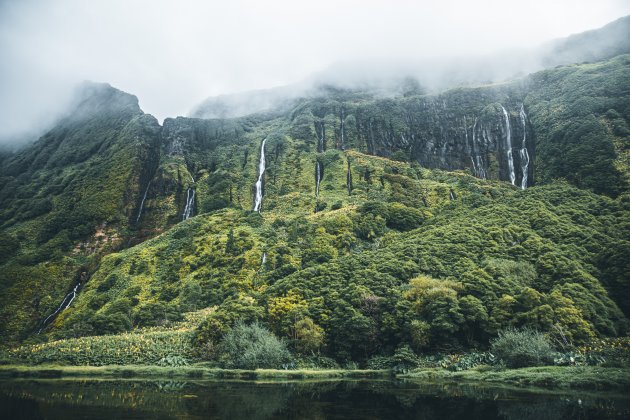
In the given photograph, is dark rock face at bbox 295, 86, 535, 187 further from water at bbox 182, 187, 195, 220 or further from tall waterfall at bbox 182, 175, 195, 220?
water at bbox 182, 187, 195, 220

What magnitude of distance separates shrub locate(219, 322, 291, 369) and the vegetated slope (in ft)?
15.6

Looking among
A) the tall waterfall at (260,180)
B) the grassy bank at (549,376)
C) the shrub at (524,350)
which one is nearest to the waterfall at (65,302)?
the tall waterfall at (260,180)

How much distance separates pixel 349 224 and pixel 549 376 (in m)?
62.6

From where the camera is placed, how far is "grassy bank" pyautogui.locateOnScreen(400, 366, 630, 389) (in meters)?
38.2

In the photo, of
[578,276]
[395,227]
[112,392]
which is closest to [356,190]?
[395,227]

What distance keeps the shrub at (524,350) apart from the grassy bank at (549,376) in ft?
7.73

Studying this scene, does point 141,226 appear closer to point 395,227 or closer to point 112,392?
point 395,227

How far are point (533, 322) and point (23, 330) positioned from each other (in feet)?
306

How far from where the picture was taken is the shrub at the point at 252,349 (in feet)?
180

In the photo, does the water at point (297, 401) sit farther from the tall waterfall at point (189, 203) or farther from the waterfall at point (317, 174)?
the tall waterfall at point (189, 203)

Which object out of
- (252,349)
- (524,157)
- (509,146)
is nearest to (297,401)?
(252,349)

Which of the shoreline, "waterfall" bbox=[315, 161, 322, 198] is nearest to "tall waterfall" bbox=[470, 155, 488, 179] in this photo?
"waterfall" bbox=[315, 161, 322, 198]

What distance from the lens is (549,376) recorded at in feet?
137

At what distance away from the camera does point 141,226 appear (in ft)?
463
